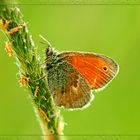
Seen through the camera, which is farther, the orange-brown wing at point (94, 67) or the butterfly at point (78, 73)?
the orange-brown wing at point (94, 67)

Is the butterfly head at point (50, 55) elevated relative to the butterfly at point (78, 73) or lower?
elevated

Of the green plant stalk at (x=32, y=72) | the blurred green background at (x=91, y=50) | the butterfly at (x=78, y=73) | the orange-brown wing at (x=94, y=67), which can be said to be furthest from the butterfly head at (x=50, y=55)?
the blurred green background at (x=91, y=50)

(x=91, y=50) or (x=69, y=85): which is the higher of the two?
(x=69, y=85)

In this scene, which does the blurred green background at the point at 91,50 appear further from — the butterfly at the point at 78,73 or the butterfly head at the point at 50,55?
the butterfly head at the point at 50,55

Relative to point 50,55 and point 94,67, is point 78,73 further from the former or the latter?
point 50,55

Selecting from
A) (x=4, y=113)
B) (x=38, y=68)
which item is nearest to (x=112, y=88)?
(x=4, y=113)

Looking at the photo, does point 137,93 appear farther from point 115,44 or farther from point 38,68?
point 38,68

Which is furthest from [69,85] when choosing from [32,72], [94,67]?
[32,72]
